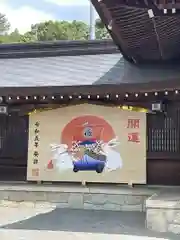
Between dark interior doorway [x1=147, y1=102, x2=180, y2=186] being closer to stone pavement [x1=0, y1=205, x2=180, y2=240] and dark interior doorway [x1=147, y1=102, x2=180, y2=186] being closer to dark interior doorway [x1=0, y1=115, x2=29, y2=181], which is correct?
stone pavement [x1=0, y1=205, x2=180, y2=240]

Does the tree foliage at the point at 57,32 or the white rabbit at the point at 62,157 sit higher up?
the tree foliage at the point at 57,32

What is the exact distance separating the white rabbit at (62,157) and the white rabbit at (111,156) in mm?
812

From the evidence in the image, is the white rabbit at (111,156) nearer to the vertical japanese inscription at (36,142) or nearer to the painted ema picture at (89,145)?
the painted ema picture at (89,145)

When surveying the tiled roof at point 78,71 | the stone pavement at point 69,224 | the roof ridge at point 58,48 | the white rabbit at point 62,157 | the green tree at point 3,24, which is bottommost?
the stone pavement at point 69,224

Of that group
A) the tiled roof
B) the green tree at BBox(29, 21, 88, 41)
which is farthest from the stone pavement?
the green tree at BBox(29, 21, 88, 41)

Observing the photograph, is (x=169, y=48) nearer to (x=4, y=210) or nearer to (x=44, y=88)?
(x=44, y=88)

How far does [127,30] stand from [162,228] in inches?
147

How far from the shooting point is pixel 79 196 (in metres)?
9.50

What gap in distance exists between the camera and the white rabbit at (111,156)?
9.50 meters

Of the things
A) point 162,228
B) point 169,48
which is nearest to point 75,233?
point 162,228

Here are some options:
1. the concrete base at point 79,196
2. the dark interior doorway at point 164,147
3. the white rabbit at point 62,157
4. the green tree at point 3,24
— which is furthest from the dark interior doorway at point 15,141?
the green tree at point 3,24

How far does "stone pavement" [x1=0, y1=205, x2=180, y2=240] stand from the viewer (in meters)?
6.70

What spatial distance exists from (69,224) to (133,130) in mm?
2701

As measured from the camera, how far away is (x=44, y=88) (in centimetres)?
891
